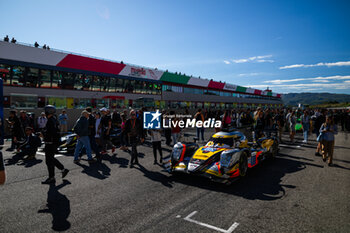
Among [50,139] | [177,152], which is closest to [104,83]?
[50,139]

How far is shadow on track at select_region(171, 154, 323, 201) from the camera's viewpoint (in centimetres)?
468

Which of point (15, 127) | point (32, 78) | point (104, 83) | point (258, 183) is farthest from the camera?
point (104, 83)

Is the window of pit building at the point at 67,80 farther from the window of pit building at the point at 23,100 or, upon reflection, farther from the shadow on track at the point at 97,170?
the shadow on track at the point at 97,170

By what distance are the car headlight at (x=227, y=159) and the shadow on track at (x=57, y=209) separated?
3.56 metres

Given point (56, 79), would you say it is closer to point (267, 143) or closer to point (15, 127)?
point (15, 127)

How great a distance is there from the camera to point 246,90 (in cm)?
6950

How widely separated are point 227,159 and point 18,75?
893 inches

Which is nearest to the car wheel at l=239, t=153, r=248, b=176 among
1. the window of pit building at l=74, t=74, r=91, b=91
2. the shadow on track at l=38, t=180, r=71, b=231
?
the shadow on track at l=38, t=180, r=71, b=231

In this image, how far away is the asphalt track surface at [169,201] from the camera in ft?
11.0

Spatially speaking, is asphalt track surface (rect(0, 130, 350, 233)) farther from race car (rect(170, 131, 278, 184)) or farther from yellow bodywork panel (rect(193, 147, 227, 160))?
yellow bodywork panel (rect(193, 147, 227, 160))

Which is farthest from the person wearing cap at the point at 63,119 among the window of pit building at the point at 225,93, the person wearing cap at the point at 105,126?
the window of pit building at the point at 225,93

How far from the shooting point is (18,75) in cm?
1984

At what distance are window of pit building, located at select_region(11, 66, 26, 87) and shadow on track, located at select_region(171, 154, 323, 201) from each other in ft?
70.3

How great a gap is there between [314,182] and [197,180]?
3114 millimetres
